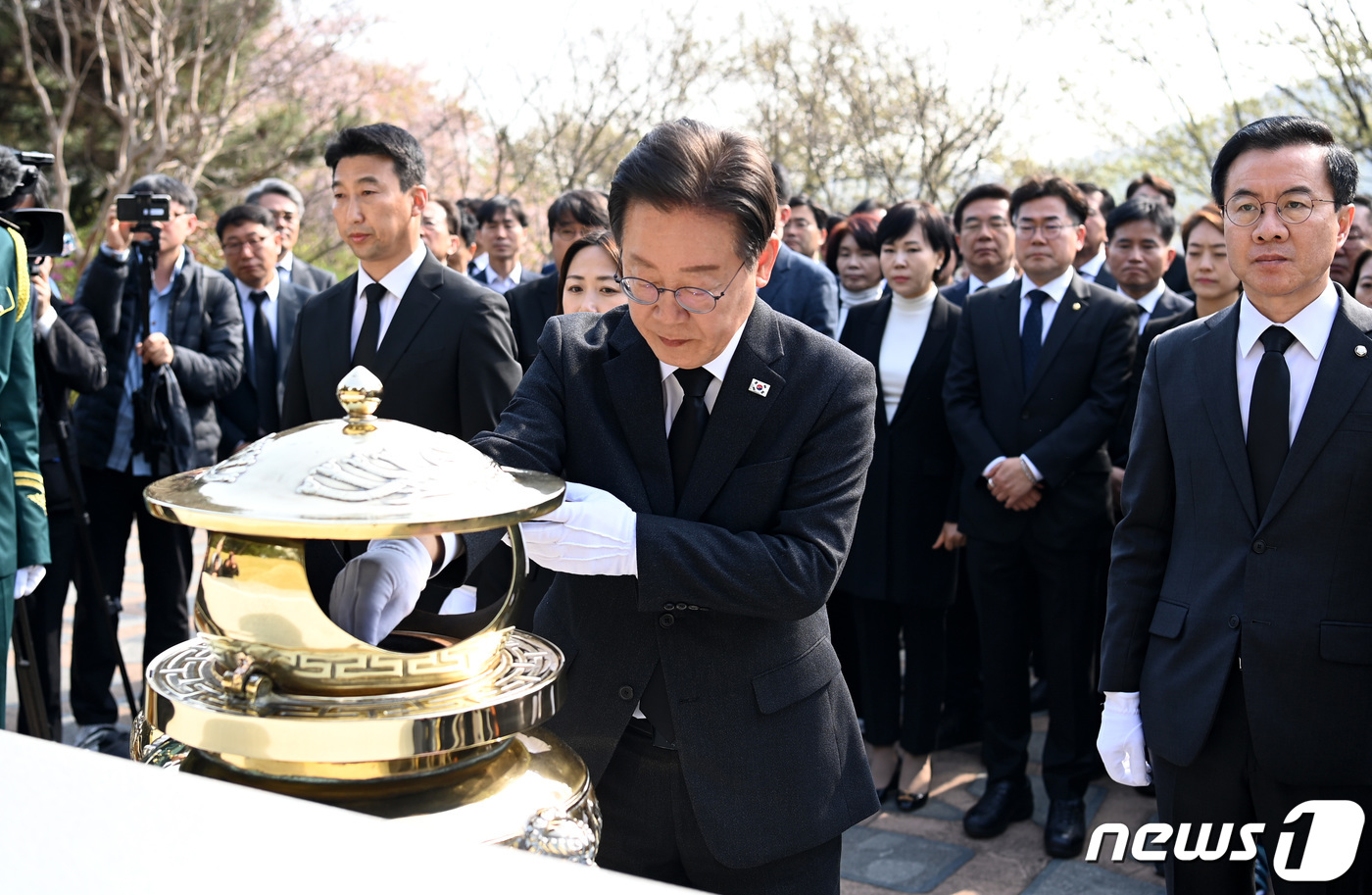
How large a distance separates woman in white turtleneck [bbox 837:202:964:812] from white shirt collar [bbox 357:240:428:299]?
2.05 meters

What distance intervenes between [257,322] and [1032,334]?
3.80 metres

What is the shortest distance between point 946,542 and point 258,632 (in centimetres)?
402

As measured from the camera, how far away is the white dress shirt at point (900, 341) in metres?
4.90

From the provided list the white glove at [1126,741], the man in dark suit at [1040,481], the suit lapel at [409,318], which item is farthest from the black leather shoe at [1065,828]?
the suit lapel at [409,318]

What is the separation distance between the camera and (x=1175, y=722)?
2543mm

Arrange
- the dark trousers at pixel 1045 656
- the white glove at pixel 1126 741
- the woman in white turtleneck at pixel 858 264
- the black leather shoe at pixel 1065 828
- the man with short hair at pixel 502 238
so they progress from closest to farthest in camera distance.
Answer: the white glove at pixel 1126 741, the black leather shoe at pixel 1065 828, the dark trousers at pixel 1045 656, the woman in white turtleneck at pixel 858 264, the man with short hair at pixel 502 238

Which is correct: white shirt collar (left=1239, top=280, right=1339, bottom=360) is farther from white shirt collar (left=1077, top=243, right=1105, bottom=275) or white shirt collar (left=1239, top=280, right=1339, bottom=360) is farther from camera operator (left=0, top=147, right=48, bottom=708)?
white shirt collar (left=1077, top=243, right=1105, bottom=275)

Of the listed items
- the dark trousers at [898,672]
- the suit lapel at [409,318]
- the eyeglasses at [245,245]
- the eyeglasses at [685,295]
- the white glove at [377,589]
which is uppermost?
the eyeglasses at [245,245]

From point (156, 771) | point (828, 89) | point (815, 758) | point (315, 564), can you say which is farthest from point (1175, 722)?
point (828, 89)

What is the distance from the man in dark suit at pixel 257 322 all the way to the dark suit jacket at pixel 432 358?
1883mm

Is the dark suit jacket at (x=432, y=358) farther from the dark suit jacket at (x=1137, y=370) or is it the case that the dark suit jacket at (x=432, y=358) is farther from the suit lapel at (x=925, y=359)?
the dark suit jacket at (x=1137, y=370)

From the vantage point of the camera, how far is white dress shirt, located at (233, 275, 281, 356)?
5.80 m

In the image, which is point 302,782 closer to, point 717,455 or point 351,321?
point 717,455

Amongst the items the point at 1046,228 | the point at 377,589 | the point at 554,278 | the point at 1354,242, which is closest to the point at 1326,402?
the point at 377,589
